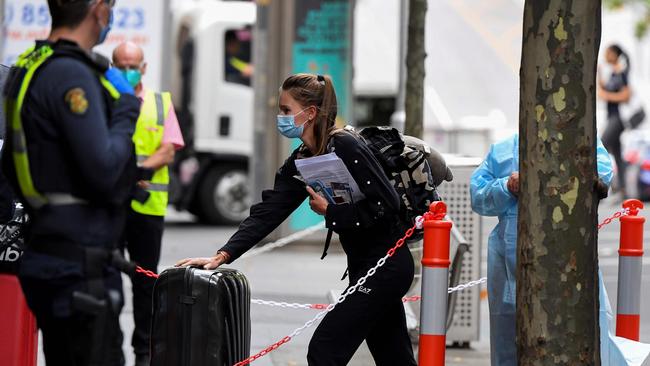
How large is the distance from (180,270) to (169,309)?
6.6 inches

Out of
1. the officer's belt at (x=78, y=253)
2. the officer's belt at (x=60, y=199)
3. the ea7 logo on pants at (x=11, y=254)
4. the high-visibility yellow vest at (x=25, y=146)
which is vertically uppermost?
the high-visibility yellow vest at (x=25, y=146)

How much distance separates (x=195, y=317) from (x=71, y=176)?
1.54 m

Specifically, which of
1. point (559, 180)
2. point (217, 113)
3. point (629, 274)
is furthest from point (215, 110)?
point (559, 180)

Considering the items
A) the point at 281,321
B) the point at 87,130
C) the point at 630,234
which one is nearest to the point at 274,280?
the point at 281,321

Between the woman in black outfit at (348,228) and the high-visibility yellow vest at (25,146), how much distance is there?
1.48 meters

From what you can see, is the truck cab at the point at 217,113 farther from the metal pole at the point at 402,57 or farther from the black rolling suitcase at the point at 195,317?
the black rolling suitcase at the point at 195,317

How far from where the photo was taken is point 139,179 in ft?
14.2

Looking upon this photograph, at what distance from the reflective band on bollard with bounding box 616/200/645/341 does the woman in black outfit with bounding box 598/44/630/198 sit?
1178 centimetres

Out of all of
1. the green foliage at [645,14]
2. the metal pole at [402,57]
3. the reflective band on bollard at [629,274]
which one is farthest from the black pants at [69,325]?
the green foliage at [645,14]

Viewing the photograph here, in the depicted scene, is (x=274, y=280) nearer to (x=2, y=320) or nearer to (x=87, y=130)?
(x=2, y=320)

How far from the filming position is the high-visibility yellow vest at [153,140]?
7582mm

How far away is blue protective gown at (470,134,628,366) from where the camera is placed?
5.89m

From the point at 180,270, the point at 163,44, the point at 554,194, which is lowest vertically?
the point at 180,270

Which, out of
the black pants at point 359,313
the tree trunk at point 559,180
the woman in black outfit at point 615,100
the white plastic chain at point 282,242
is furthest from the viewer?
the woman in black outfit at point 615,100
